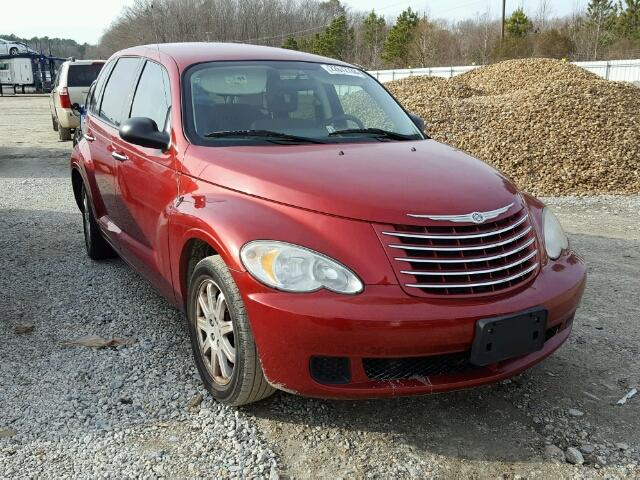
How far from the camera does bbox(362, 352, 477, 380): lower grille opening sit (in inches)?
106

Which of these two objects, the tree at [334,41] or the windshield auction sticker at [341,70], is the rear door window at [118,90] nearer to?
the windshield auction sticker at [341,70]

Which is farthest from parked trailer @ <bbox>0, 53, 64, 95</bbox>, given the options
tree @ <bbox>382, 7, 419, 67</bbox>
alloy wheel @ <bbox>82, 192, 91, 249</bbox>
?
alloy wheel @ <bbox>82, 192, 91, 249</bbox>

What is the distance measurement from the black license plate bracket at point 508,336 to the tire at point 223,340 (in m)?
0.96

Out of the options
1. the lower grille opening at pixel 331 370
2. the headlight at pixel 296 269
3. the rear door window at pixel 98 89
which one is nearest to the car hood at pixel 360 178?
the headlight at pixel 296 269

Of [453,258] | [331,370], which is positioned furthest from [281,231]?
[453,258]

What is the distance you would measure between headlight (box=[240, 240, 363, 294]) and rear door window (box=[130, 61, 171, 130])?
146 centimetres

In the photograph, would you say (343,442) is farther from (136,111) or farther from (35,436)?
(136,111)

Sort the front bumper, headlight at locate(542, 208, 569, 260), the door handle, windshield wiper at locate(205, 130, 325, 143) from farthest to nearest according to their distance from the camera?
1. the door handle
2. windshield wiper at locate(205, 130, 325, 143)
3. headlight at locate(542, 208, 569, 260)
4. the front bumper

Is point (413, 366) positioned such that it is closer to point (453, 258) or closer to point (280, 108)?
point (453, 258)

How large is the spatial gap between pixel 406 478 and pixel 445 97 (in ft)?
40.9

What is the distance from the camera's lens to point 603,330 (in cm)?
416

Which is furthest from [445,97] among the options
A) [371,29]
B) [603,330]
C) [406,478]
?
[371,29]

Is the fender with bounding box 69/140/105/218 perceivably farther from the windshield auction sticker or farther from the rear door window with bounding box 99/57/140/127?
the windshield auction sticker

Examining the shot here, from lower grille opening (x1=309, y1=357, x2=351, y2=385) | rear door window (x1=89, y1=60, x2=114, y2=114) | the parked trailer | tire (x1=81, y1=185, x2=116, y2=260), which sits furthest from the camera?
the parked trailer
